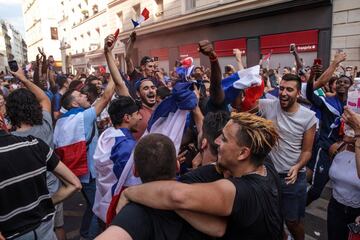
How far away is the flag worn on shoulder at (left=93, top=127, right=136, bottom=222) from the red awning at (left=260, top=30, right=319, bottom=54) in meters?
10.7

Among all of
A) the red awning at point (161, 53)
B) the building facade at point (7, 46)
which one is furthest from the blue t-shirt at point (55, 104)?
the building facade at point (7, 46)

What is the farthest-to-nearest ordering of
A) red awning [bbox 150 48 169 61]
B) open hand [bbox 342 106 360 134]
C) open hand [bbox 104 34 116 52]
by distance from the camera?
red awning [bbox 150 48 169 61] < open hand [bbox 104 34 116 52] < open hand [bbox 342 106 360 134]

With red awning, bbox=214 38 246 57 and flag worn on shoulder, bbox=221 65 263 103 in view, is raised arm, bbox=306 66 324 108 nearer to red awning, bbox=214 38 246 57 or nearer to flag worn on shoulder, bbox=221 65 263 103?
flag worn on shoulder, bbox=221 65 263 103

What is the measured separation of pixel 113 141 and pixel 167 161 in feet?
4.25

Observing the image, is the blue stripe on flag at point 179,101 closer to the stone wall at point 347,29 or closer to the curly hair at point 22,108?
the curly hair at point 22,108

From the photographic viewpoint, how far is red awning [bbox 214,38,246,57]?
14848mm

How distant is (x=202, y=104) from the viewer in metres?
3.60

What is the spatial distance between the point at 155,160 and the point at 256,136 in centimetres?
54

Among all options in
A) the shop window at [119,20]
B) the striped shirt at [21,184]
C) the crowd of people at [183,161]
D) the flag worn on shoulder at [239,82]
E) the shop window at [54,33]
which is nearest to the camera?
the crowd of people at [183,161]

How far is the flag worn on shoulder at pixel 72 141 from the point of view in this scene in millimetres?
3461

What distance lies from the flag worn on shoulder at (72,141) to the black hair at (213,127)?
1781 millimetres

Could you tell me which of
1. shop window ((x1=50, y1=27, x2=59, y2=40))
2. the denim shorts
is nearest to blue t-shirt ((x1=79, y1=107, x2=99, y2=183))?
the denim shorts

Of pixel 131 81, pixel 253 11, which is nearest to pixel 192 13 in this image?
pixel 253 11

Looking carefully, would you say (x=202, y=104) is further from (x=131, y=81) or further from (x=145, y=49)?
(x=145, y=49)
